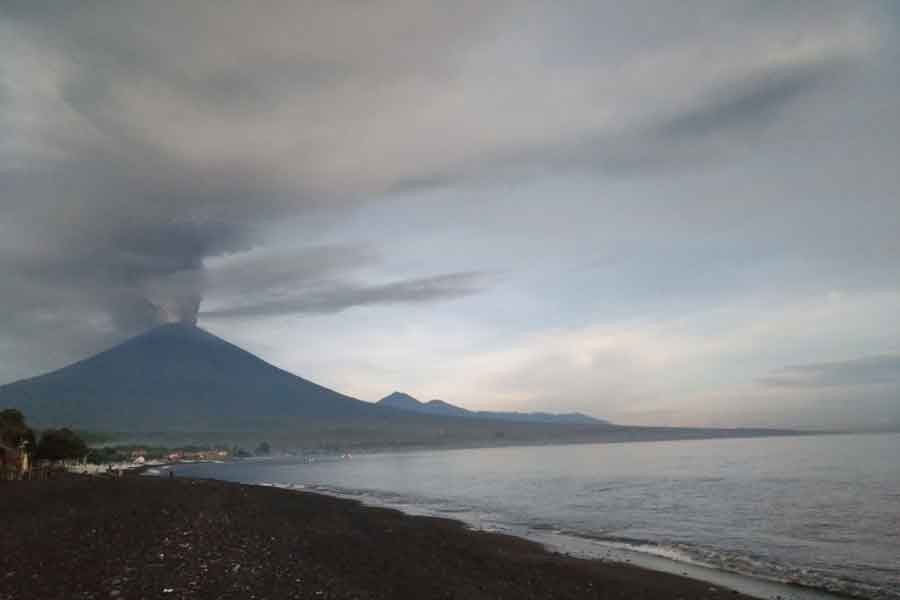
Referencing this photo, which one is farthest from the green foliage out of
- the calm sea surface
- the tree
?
the calm sea surface

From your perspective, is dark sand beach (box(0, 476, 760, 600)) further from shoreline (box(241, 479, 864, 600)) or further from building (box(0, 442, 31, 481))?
building (box(0, 442, 31, 481))

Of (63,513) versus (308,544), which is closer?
(308,544)

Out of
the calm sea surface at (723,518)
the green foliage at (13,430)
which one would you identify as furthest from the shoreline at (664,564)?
the green foliage at (13,430)

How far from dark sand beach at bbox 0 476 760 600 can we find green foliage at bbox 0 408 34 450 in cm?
2984

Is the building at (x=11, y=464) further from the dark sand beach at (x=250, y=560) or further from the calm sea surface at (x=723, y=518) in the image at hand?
the calm sea surface at (x=723, y=518)

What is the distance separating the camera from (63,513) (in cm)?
2334

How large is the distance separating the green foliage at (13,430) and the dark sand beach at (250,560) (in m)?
29.8

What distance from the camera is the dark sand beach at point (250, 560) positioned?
14031 mm

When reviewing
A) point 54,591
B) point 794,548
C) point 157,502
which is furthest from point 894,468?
point 54,591

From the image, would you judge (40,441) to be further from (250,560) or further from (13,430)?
(250,560)

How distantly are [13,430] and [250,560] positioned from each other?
52.0 metres

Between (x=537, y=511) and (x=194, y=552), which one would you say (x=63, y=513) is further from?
(x=537, y=511)

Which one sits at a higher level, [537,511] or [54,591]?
[54,591]

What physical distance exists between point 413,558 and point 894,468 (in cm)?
8126
